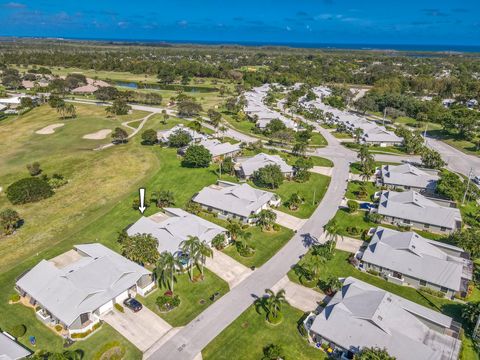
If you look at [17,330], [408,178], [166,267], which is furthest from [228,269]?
[408,178]

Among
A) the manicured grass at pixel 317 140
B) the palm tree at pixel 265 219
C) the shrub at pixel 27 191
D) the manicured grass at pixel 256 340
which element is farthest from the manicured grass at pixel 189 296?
the manicured grass at pixel 317 140

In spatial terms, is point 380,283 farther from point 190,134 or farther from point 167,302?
point 190,134

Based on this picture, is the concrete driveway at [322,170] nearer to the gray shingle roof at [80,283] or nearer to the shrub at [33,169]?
the gray shingle roof at [80,283]

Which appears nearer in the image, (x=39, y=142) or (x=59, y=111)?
(x=39, y=142)

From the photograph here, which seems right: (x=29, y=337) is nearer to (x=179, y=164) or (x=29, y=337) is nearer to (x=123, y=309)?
(x=123, y=309)

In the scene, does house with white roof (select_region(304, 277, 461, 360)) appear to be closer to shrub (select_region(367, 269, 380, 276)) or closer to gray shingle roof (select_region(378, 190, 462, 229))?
shrub (select_region(367, 269, 380, 276))

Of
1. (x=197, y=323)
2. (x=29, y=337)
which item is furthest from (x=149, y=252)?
(x=29, y=337)

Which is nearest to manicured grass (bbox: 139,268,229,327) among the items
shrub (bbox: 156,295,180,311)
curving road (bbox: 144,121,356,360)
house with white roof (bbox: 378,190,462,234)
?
shrub (bbox: 156,295,180,311)
